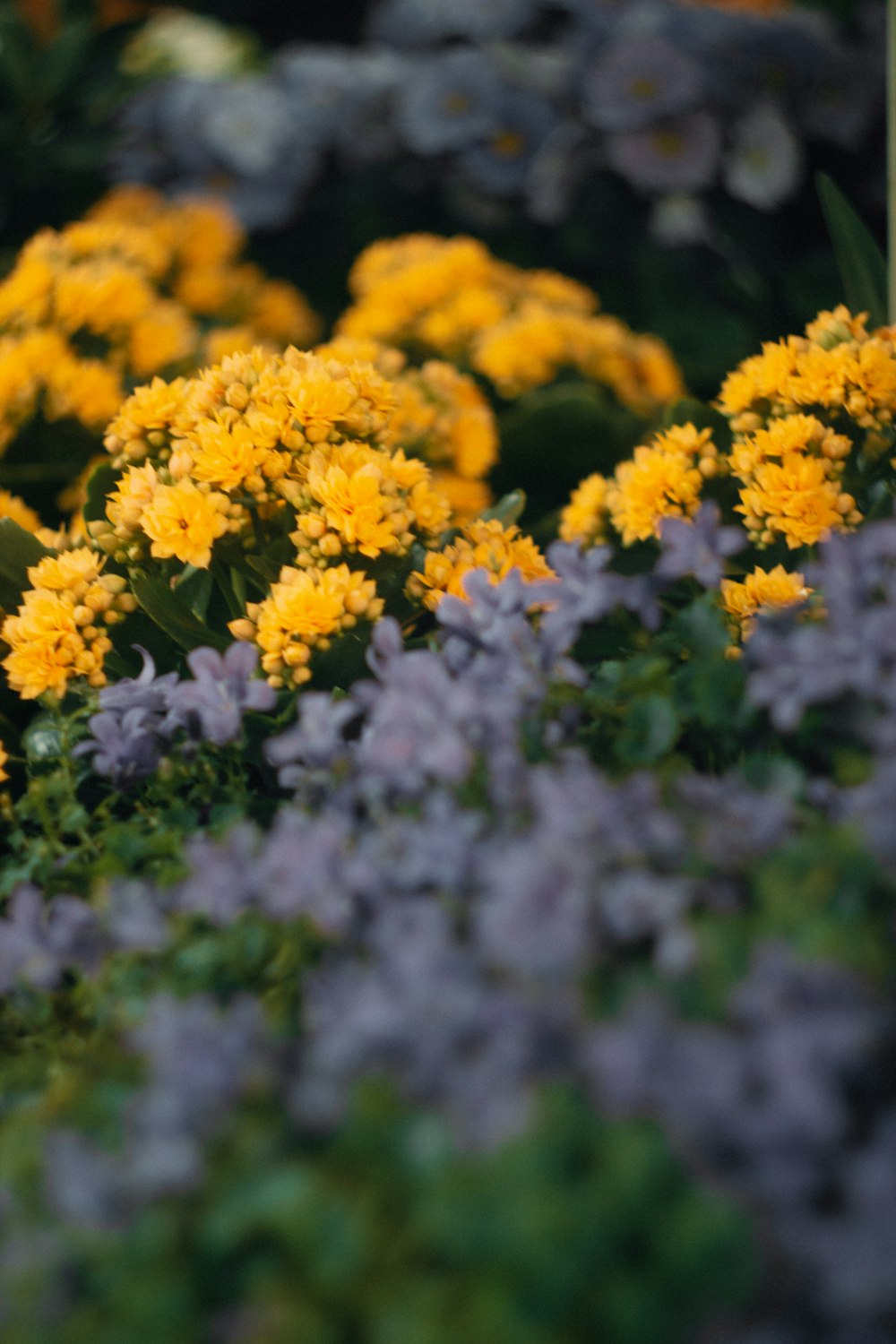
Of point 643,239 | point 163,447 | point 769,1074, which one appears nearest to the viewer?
point 769,1074

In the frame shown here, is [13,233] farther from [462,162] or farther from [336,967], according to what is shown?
[336,967]

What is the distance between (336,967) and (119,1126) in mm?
120

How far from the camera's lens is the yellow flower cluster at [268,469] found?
33.0 inches

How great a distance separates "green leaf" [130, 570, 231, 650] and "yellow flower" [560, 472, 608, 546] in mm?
323

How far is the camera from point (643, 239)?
7.38 ft

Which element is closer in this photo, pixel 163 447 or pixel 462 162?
pixel 163 447

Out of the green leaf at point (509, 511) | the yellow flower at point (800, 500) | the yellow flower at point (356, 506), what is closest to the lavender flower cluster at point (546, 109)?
the green leaf at point (509, 511)

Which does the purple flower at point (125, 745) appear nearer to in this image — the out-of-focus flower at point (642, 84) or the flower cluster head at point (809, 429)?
the flower cluster head at point (809, 429)

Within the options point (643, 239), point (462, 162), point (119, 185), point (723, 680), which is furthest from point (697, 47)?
point (723, 680)

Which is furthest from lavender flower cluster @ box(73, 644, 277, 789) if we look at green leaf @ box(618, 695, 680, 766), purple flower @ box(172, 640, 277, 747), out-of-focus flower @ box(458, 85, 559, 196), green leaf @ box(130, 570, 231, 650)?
out-of-focus flower @ box(458, 85, 559, 196)

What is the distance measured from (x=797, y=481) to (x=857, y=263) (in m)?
0.58

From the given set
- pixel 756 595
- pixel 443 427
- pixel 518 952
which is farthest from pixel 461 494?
pixel 518 952

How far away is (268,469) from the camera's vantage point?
33.4 inches

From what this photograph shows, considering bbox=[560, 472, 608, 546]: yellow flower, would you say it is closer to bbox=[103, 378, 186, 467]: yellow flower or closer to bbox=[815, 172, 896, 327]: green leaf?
bbox=[103, 378, 186, 467]: yellow flower
